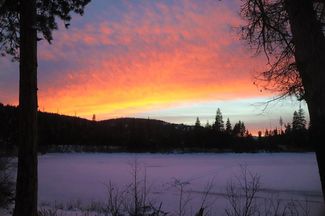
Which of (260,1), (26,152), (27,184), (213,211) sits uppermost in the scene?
(260,1)

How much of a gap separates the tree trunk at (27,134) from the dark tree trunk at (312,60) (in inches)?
192

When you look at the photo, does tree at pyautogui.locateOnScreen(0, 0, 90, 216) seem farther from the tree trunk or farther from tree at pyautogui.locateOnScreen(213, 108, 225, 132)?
tree at pyautogui.locateOnScreen(213, 108, 225, 132)

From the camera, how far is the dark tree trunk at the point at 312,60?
475 centimetres

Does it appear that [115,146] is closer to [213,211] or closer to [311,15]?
[213,211]

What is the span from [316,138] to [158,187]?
22.0m

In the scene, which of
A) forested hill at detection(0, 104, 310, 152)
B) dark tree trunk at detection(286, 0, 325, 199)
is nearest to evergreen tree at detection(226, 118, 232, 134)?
forested hill at detection(0, 104, 310, 152)

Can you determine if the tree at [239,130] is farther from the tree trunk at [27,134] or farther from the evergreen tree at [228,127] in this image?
the tree trunk at [27,134]

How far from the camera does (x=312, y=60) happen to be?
4.82m

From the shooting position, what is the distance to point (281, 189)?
990 inches

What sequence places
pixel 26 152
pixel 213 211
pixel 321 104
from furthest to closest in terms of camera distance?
pixel 213 211 → pixel 26 152 → pixel 321 104

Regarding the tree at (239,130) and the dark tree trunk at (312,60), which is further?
the tree at (239,130)

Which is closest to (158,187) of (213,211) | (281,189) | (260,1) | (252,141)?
(281,189)

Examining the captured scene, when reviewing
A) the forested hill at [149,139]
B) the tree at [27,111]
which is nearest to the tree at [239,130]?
the forested hill at [149,139]

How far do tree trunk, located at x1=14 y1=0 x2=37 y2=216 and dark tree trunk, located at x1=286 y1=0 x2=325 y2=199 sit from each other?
488 centimetres
